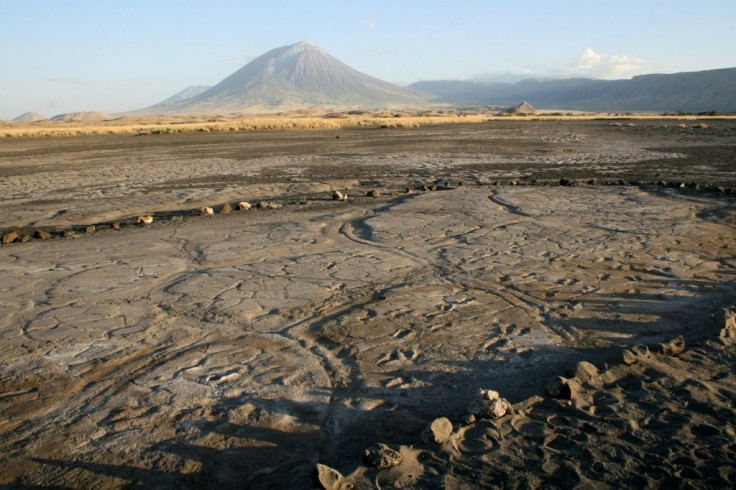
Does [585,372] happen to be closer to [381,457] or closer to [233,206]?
[381,457]

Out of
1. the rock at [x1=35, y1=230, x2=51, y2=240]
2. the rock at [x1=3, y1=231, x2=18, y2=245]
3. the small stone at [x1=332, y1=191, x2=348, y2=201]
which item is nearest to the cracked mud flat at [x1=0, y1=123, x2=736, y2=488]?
the rock at [x1=35, y1=230, x2=51, y2=240]

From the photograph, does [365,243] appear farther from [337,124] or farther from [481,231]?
[337,124]

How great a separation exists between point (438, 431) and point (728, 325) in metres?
2.75

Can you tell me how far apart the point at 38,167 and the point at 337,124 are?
1054 inches

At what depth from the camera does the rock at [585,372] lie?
13.3ft

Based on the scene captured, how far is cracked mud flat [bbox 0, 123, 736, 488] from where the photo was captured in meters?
3.29

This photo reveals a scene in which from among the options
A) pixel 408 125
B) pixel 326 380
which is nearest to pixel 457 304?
pixel 326 380

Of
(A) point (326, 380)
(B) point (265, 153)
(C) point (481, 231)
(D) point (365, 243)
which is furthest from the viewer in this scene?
(B) point (265, 153)

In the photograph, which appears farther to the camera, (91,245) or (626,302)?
(91,245)

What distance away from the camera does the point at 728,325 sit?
16.0ft

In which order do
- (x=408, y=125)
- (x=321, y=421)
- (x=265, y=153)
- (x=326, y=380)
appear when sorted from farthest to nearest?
(x=408, y=125) < (x=265, y=153) < (x=326, y=380) < (x=321, y=421)

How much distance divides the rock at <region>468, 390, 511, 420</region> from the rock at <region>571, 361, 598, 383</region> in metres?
0.62

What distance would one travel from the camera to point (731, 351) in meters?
4.52

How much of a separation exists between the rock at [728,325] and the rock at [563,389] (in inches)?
62.8
